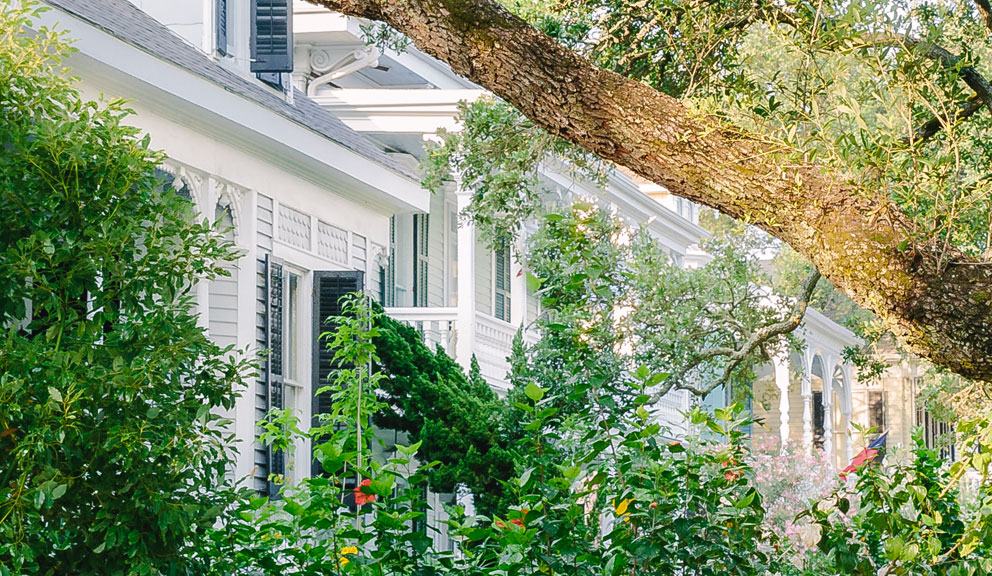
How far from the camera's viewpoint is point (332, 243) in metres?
12.9

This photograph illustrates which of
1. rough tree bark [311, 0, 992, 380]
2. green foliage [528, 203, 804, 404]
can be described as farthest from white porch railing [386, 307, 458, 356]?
rough tree bark [311, 0, 992, 380]

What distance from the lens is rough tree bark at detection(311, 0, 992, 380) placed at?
402 centimetres

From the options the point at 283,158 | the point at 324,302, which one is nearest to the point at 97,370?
the point at 283,158

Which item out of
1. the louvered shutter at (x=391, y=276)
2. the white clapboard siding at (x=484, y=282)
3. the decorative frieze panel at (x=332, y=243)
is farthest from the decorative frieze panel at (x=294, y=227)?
A: the white clapboard siding at (x=484, y=282)

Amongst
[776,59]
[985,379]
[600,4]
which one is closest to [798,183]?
[985,379]

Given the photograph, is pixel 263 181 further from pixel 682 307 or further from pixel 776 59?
pixel 776 59

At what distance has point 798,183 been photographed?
4.16 metres

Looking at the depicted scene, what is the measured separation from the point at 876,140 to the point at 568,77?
108 cm

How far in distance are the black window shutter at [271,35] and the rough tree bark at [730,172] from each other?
24.5ft

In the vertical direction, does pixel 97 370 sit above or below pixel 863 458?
above

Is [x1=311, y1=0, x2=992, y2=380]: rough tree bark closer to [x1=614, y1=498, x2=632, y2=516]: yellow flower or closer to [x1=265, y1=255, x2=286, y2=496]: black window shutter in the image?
[x1=614, y1=498, x2=632, y2=516]: yellow flower

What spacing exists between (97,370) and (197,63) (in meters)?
5.99

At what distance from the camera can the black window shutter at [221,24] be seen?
11.7 m

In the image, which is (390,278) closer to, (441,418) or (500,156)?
(441,418)
